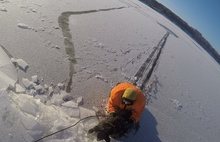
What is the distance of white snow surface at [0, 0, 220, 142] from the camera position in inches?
126

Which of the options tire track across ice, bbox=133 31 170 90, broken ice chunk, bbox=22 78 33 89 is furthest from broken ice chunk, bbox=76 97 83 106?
tire track across ice, bbox=133 31 170 90

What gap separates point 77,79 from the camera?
4.57 m

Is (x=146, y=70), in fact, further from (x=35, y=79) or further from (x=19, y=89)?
(x=19, y=89)

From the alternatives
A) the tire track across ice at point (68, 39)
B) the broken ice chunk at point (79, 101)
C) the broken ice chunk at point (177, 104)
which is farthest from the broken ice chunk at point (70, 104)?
the broken ice chunk at point (177, 104)

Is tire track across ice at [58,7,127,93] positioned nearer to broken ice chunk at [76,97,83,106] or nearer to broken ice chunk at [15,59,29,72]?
broken ice chunk at [76,97,83,106]

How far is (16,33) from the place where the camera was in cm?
507

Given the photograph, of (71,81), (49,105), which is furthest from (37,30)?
(49,105)

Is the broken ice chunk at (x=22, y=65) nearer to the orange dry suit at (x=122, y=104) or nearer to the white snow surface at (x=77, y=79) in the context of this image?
the white snow surface at (x=77, y=79)

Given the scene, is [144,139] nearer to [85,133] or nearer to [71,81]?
[85,133]

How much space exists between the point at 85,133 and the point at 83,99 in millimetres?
882

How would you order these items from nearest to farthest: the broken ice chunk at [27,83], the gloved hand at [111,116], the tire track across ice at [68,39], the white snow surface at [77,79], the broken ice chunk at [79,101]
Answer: the white snow surface at [77,79] < the gloved hand at [111,116] < the broken ice chunk at [27,83] < the broken ice chunk at [79,101] < the tire track across ice at [68,39]

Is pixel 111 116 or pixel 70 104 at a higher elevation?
pixel 111 116

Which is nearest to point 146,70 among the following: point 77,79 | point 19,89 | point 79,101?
point 77,79

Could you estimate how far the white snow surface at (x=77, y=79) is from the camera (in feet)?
10.5
